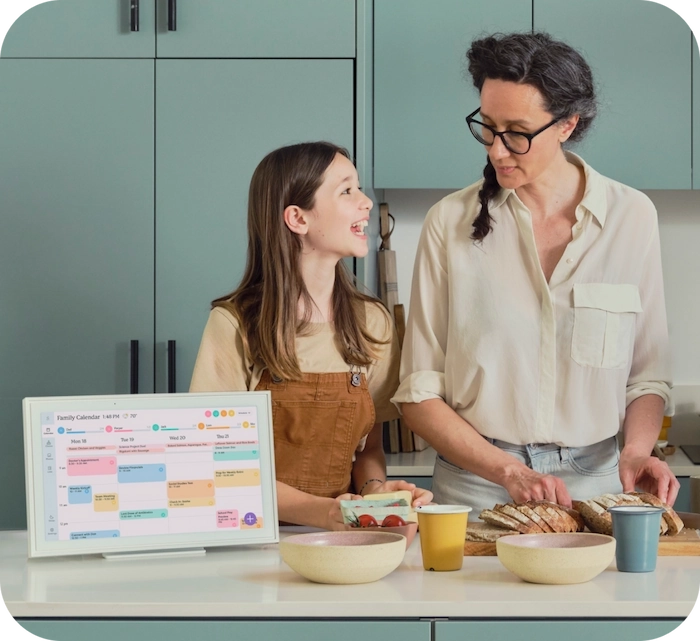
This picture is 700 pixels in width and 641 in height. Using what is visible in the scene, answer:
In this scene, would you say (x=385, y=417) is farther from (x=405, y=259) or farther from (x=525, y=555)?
(x=405, y=259)

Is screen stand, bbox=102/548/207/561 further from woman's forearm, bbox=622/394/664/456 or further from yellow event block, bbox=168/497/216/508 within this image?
woman's forearm, bbox=622/394/664/456

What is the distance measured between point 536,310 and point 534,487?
1.28 feet

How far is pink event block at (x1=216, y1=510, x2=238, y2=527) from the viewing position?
1.51 meters

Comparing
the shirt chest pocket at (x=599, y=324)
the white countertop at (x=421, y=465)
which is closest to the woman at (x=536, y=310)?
the shirt chest pocket at (x=599, y=324)

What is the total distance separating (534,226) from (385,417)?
0.50 meters

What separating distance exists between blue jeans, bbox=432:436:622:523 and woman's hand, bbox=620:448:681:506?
10 cm

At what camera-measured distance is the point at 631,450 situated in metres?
1.72

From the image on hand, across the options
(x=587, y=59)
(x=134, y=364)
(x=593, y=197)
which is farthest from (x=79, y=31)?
(x=593, y=197)

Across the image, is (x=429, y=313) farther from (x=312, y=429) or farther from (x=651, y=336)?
(x=651, y=336)

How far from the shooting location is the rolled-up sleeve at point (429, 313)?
1.88 metres

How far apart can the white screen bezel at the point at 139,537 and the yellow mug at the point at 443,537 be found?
277 mm

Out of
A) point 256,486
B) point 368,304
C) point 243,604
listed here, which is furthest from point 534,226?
point 243,604

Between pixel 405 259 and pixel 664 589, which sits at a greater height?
pixel 405 259

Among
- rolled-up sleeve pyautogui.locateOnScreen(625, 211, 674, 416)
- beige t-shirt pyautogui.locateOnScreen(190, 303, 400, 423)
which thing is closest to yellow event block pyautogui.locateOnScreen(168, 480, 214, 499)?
beige t-shirt pyautogui.locateOnScreen(190, 303, 400, 423)
